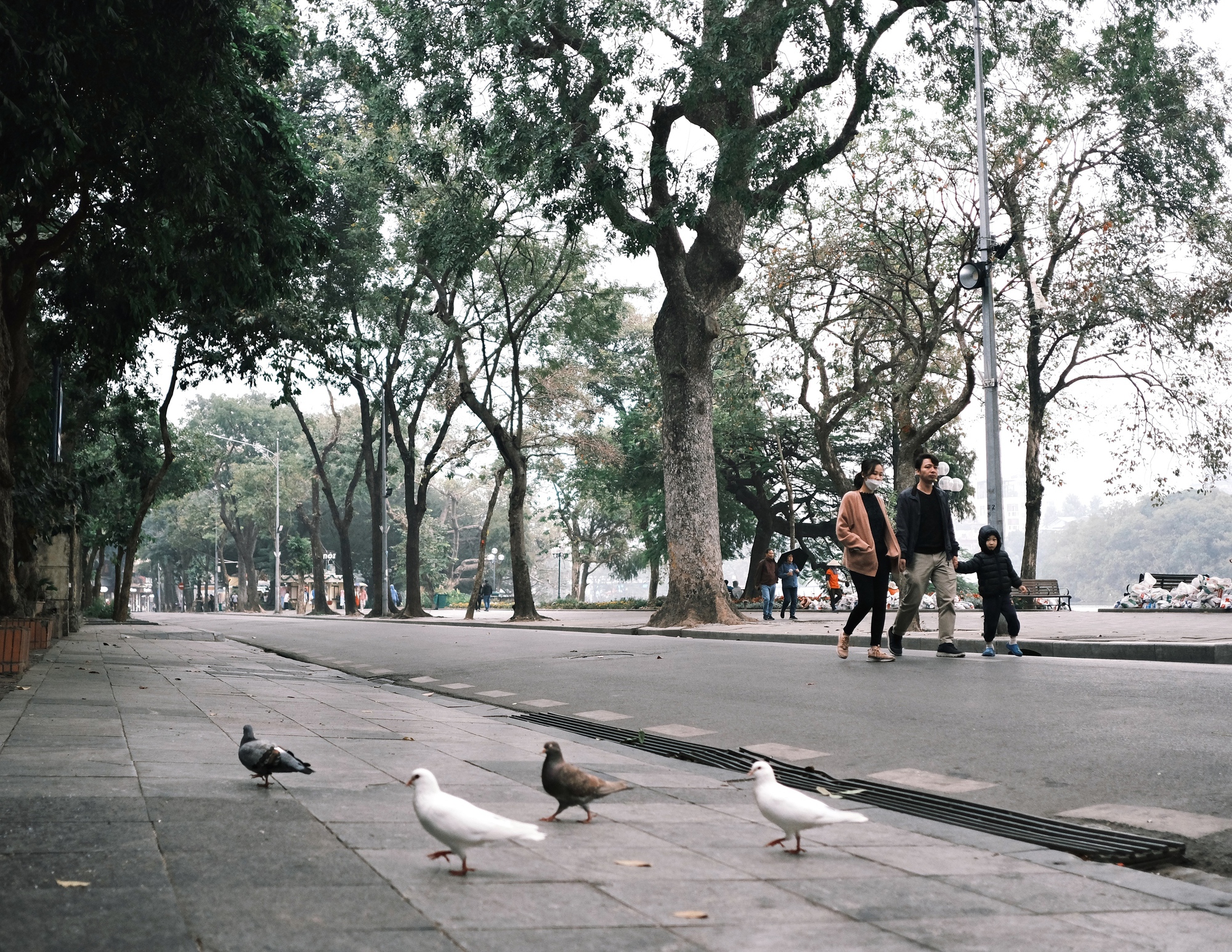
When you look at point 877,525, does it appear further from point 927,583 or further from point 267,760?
point 267,760

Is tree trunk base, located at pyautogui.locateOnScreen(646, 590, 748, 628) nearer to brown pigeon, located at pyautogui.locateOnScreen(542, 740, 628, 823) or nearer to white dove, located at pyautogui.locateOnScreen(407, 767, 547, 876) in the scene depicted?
brown pigeon, located at pyautogui.locateOnScreen(542, 740, 628, 823)

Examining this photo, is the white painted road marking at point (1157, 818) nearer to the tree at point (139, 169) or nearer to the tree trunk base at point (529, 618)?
the tree at point (139, 169)

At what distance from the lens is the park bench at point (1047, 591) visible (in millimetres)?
29250

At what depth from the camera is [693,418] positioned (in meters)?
22.0

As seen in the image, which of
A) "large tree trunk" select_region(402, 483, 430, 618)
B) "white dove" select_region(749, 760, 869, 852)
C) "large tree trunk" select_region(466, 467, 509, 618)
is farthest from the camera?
"large tree trunk" select_region(402, 483, 430, 618)

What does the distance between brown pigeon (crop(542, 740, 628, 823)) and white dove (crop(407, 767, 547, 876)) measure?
0.80m

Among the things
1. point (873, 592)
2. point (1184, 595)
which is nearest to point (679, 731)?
point (873, 592)

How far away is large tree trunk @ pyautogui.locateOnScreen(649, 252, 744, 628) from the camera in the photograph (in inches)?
859

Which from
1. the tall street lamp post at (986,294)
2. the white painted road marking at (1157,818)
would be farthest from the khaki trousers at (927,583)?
the white painted road marking at (1157,818)

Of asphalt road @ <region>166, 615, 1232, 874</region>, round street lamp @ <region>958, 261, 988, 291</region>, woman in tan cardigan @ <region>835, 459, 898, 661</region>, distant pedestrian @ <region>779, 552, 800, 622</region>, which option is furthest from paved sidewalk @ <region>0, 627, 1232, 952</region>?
distant pedestrian @ <region>779, 552, 800, 622</region>

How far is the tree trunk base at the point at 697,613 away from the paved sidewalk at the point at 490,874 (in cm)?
1550

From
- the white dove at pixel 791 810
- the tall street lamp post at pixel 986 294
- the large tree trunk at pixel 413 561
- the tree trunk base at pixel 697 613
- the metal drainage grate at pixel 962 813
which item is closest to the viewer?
the white dove at pixel 791 810

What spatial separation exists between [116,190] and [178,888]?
10.4 m

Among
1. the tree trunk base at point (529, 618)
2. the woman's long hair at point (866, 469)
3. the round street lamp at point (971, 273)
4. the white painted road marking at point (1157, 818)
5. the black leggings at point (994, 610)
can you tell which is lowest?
the tree trunk base at point (529, 618)
